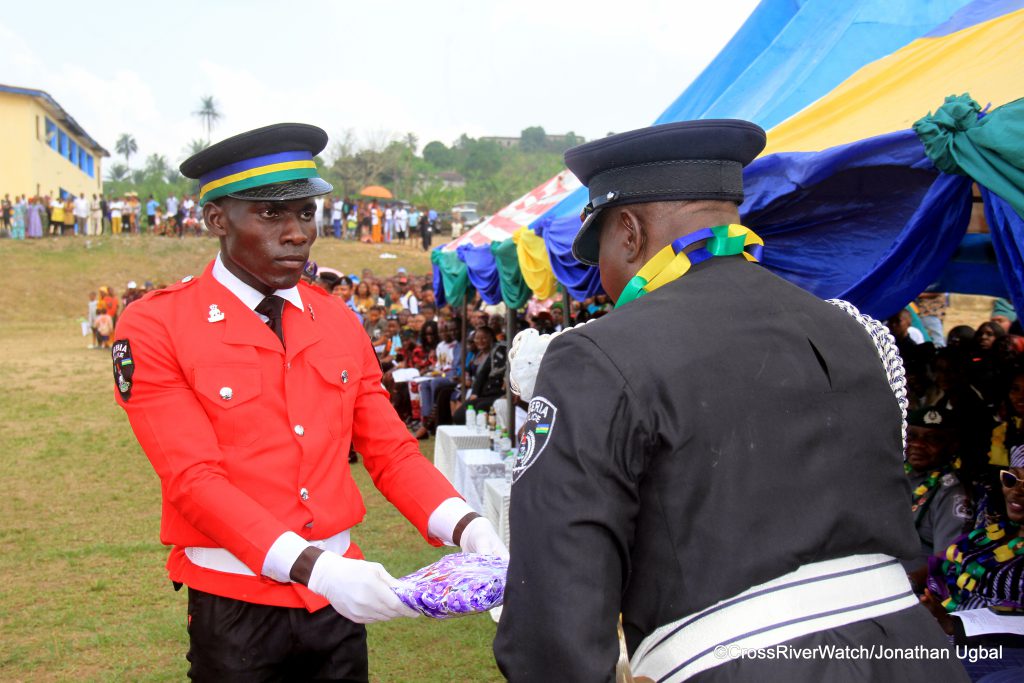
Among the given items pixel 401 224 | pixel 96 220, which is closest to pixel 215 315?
pixel 401 224

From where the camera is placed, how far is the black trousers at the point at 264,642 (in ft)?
7.67

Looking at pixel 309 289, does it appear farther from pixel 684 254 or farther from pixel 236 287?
pixel 684 254

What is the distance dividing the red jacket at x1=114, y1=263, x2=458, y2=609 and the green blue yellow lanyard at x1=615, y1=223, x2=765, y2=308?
1.10 meters

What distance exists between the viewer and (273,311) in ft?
8.43

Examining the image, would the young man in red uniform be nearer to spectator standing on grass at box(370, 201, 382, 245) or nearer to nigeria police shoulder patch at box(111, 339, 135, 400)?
nigeria police shoulder patch at box(111, 339, 135, 400)

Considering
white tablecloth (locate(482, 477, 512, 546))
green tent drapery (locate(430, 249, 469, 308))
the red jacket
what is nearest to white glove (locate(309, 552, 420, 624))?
the red jacket

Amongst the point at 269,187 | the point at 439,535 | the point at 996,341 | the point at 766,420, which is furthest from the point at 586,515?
the point at 996,341

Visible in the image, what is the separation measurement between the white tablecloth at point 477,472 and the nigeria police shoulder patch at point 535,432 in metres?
5.90

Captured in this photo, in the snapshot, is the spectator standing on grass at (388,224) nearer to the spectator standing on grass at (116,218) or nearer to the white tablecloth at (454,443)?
the spectator standing on grass at (116,218)

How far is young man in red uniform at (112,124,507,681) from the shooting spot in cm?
225

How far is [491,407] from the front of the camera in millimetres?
9938

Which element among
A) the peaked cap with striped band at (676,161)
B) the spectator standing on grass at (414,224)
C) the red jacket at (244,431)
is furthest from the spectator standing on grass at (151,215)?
the peaked cap with striped band at (676,161)

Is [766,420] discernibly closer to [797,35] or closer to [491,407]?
[797,35]

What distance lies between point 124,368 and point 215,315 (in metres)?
0.28
